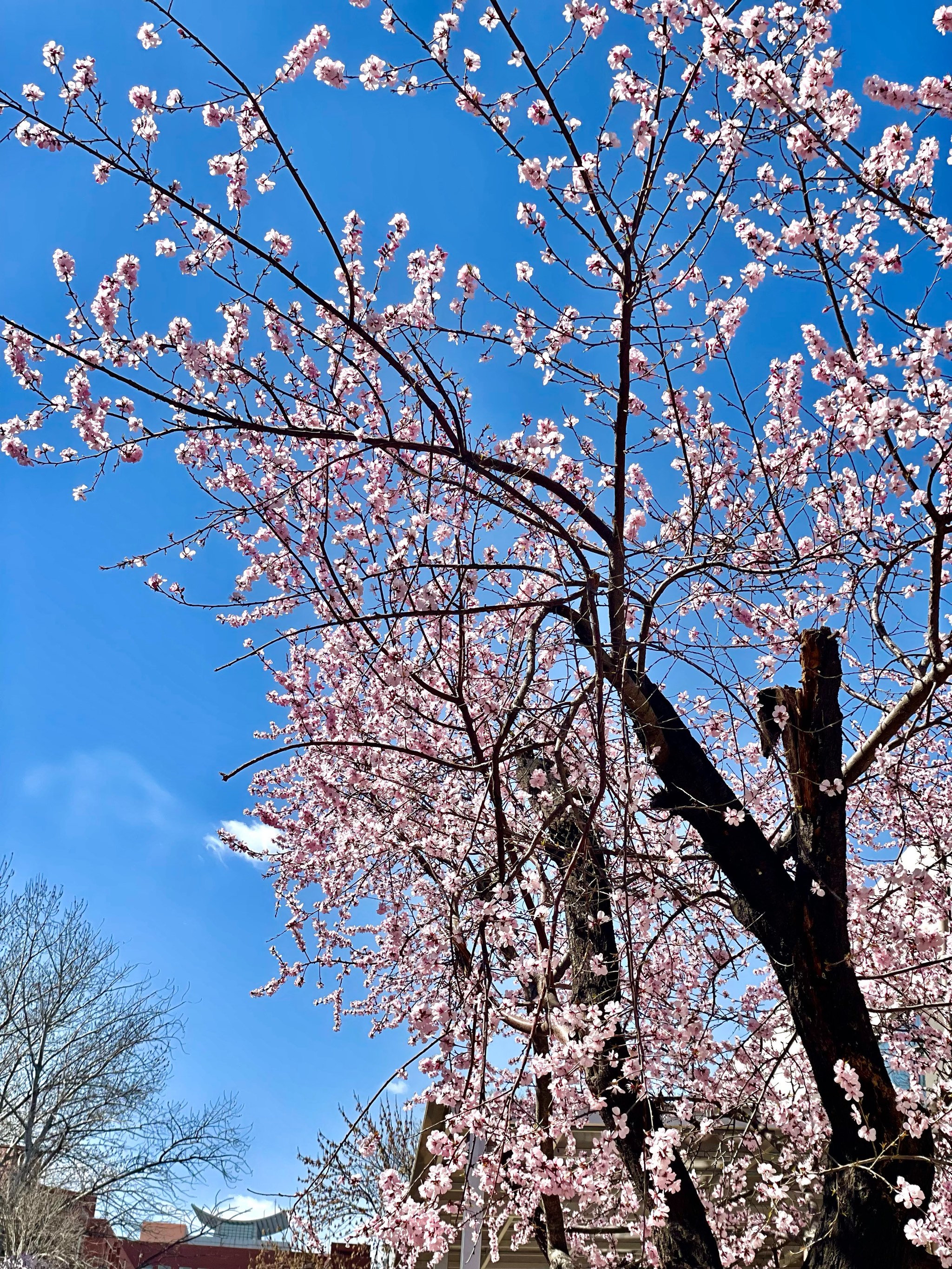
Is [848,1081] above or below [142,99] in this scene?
below

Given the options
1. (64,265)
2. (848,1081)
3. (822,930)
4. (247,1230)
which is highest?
(64,265)

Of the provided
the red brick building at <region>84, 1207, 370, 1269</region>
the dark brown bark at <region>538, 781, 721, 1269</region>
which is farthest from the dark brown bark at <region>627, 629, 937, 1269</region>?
the red brick building at <region>84, 1207, 370, 1269</region>

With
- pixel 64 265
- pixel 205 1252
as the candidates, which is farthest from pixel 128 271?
pixel 205 1252

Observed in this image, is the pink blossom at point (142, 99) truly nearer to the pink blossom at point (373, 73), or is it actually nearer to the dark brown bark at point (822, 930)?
the pink blossom at point (373, 73)

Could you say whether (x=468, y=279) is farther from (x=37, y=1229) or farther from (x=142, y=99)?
(x=37, y=1229)

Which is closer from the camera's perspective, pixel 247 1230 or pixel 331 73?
pixel 331 73

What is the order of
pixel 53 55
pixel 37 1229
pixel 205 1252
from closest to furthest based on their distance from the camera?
pixel 53 55
pixel 37 1229
pixel 205 1252

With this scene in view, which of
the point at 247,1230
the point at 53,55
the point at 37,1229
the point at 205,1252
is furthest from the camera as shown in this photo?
the point at 247,1230

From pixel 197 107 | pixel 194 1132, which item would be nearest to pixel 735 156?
pixel 197 107

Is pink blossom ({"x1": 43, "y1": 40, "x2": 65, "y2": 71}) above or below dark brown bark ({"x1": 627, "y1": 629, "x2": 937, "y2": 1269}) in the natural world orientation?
above

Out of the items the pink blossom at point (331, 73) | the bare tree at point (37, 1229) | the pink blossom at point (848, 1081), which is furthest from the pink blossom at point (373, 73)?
the bare tree at point (37, 1229)

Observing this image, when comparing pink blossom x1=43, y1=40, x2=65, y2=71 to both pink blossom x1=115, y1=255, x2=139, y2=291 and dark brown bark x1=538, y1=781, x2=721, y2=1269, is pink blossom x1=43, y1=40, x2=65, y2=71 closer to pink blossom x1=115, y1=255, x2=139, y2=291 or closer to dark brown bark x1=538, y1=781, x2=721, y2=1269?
pink blossom x1=115, y1=255, x2=139, y2=291

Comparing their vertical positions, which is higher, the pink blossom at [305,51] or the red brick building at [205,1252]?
the pink blossom at [305,51]

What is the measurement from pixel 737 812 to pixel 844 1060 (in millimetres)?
1049
